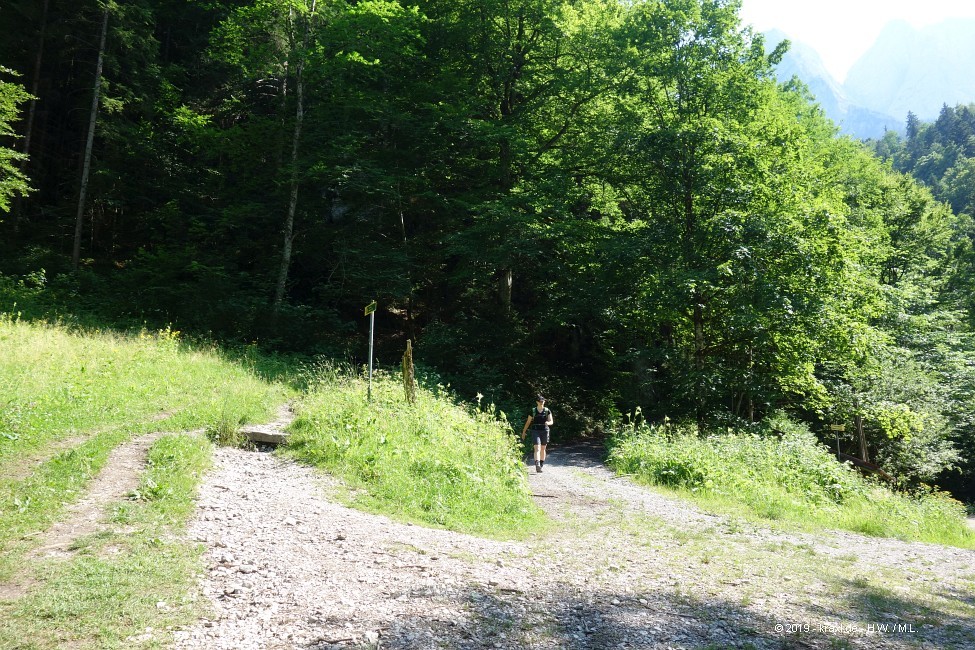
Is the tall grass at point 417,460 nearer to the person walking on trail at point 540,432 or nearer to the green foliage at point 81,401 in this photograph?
the person walking on trail at point 540,432

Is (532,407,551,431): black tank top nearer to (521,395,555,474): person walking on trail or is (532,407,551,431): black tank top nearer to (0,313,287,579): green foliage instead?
(521,395,555,474): person walking on trail

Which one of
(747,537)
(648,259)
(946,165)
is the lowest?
(747,537)

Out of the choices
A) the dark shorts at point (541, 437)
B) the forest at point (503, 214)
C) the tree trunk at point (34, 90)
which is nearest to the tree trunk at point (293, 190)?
the forest at point (503, 214)

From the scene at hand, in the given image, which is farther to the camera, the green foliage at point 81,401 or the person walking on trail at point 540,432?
the person walking on trail at point 540,432

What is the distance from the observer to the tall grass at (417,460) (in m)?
7.39

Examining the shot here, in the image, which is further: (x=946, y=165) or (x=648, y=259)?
(x=946, y=165)

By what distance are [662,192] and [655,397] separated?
665 cm

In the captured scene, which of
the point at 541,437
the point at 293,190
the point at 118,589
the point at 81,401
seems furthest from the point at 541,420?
the point at 293,190

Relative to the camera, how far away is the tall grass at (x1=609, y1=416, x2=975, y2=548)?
9.45 metres

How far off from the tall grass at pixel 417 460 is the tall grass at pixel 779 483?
344 cm

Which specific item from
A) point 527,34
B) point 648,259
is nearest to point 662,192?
point 648,259

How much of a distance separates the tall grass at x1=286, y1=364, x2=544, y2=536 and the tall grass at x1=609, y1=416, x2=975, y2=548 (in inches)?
136

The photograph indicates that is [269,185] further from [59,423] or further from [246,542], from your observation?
[246,542]

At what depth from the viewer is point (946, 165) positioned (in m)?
86.1
